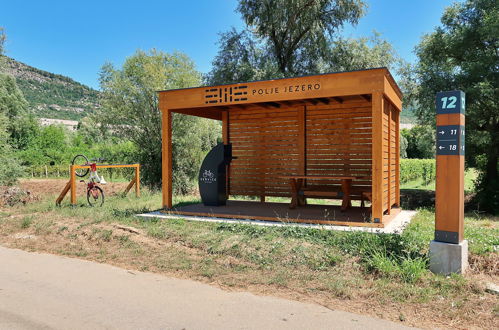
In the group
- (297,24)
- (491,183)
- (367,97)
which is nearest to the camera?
(367,97)

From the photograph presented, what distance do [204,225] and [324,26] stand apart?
16114mm

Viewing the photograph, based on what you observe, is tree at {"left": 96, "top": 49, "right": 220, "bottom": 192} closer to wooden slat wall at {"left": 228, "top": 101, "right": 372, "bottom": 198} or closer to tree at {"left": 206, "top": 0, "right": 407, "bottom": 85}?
tree at {"left": 206, "top": 0, "right": 407, "bottom": 85}

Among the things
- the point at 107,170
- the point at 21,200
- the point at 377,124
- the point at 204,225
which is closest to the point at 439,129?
the point at 377,124

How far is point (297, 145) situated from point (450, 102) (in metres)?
5.38

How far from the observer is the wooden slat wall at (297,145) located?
9.36 m

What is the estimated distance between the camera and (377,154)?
6.78 meters

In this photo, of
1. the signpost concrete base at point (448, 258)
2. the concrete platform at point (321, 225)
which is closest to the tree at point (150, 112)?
the concrete platform at point (321, 225)

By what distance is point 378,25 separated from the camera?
2181 cm

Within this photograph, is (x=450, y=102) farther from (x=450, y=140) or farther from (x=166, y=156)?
(x=166, y=156)

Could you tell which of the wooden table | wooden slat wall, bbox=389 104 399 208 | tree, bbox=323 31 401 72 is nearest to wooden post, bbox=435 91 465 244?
the wooden table

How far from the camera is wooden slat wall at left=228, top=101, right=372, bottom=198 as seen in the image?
9359mm

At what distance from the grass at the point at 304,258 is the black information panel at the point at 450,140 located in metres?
1.38

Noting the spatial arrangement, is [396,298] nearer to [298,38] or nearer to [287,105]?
[287,105]

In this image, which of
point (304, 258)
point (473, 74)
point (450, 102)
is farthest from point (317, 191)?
point (473, 74)
